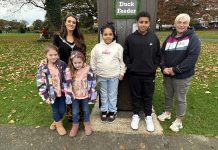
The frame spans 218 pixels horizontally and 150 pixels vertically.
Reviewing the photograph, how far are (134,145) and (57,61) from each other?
177cm

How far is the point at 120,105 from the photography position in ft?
16.4

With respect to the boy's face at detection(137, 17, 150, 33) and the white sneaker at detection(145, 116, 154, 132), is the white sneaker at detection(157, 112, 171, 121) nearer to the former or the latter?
the white sneaker at detection(145, 116, 154, 132)

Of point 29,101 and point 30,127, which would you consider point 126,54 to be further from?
point 29,101

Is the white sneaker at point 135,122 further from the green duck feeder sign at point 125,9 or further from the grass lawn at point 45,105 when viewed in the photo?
the green duck feeder sign at point 125,9

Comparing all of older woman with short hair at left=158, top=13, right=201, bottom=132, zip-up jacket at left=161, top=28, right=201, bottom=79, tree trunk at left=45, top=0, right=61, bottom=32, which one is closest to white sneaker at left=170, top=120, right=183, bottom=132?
older woman with short hair at left=158, top=13, right=201, bottom=132

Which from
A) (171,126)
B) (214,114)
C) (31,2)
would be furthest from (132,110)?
(31,2)

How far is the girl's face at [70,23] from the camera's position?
13.1 ft

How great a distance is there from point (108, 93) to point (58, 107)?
909 mm

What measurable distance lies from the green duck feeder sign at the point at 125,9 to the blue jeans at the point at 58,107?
5.66ft

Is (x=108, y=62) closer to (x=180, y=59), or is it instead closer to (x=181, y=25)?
A: (x=180, y=59)

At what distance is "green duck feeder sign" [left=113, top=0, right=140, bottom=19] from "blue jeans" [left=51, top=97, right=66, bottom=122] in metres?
1.73

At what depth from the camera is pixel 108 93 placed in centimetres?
451

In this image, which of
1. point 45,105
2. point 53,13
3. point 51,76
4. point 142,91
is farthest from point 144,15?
point 53,13

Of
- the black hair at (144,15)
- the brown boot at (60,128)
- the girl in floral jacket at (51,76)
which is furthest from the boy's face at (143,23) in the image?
the brown boot at (60,128)
